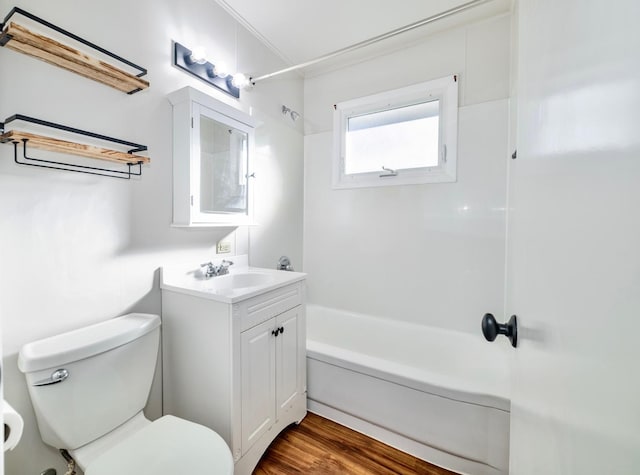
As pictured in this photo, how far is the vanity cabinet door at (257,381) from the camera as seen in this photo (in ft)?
4.26

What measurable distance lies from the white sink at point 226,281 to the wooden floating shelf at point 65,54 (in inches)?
35.1

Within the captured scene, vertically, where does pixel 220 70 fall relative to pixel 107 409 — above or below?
above

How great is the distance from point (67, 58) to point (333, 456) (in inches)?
85.9

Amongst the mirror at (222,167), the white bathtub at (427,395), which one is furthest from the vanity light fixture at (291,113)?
the white bathtub at (427,395)

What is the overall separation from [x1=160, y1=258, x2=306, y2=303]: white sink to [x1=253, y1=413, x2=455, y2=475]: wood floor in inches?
36.1

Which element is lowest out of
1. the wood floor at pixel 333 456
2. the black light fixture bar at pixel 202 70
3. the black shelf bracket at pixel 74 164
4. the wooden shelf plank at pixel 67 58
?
the wood floor at pixel 333 456

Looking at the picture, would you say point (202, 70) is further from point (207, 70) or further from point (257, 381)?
point (257, 381)

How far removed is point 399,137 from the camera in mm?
2291

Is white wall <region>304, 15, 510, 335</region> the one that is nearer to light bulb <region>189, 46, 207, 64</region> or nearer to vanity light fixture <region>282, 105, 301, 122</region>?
vanity light fixture <region>282, 105, 301, 122</region>

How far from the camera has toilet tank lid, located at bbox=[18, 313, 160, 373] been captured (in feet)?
2.99

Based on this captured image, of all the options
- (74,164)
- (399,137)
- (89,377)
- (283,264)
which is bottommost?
(89,377)

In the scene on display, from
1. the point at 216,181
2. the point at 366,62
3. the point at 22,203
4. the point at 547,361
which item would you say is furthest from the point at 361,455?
the point at 366,62

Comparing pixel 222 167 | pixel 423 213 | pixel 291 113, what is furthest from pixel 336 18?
pixel 423 213

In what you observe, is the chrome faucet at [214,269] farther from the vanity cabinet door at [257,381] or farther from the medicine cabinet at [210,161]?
the vanity cabinet door at [257,381]
